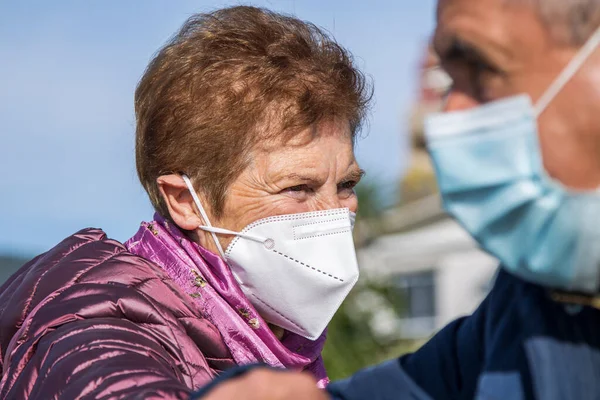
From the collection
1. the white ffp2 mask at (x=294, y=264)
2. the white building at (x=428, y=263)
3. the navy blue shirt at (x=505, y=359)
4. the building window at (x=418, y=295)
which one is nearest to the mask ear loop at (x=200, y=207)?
the white ffp2 mask at (x=294, y=264)

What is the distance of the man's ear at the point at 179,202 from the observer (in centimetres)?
307

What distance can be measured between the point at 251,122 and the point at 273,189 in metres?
0.19

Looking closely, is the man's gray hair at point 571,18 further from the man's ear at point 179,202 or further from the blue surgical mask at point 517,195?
the man's ear at point 179,202

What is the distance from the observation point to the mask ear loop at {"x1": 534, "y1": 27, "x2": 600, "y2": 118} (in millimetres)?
1629

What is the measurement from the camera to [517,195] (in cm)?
167

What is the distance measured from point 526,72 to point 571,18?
0.11 meters

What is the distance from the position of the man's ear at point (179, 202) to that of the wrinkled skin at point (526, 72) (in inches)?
55.0

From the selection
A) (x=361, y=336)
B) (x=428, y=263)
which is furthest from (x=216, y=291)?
(x=428, y=263)

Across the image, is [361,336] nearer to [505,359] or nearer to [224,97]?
[224,97]

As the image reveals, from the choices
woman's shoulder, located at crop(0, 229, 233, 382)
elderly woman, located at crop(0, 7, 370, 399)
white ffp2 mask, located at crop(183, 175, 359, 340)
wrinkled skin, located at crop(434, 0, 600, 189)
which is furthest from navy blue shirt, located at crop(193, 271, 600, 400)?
white ffp2 mask, located at crop(183, 175, 359, 340)

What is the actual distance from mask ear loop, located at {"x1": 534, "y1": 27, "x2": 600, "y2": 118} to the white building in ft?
61.7

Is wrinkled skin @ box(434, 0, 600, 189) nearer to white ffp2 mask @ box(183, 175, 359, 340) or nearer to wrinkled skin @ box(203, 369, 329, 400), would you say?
wrinkled skin @ box(203, 369, 329, 400)

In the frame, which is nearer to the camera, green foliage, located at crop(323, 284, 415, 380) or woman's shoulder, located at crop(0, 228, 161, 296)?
woman's shoulder, located at crop(0, 228, 161, 296)

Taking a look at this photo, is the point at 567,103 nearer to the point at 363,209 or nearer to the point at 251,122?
the point at 251,122
